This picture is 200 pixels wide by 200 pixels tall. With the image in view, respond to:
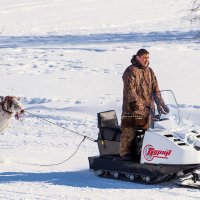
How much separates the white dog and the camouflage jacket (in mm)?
1604

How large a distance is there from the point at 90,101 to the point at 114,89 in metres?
2.31

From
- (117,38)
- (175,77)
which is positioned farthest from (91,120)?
(117,38)

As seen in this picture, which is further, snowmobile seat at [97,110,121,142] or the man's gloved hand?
snowmobile seat at [97,110,121,142]

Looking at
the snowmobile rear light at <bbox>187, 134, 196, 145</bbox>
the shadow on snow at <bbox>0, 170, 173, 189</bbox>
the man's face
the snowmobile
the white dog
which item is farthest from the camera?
the white dog

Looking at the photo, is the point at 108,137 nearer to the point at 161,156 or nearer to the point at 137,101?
the point at 137,101

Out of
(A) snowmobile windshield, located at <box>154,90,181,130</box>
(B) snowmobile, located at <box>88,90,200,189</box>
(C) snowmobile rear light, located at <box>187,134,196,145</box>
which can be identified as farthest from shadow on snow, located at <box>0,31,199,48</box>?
(C) snowmobile rear light, located at <box>187,134,196,145</box>

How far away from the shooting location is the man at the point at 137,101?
7.17m

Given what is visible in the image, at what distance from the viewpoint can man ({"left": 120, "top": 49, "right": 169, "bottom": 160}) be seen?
717 cm

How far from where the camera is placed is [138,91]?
7.25 metres

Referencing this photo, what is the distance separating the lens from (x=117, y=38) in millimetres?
26469

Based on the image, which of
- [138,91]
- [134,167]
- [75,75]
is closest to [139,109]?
[138,91]

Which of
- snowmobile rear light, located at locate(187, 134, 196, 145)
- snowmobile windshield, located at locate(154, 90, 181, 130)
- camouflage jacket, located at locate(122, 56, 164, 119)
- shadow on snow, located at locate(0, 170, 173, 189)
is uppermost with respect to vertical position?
camouflage jacket, located at locate(122, 56, 164, 119)

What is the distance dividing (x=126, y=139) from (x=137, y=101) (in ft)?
1.52

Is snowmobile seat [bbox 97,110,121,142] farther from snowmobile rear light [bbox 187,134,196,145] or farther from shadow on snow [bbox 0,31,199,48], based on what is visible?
shadow on snow [bbox 0,31,199,48]
